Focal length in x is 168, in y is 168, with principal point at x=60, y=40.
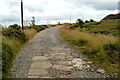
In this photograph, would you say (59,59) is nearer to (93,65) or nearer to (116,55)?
(93,65)

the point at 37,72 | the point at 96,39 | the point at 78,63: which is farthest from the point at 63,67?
the point at 96,39

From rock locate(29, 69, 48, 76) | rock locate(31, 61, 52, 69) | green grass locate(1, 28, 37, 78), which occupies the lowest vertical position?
rock locate(29, 69, 48, 76)

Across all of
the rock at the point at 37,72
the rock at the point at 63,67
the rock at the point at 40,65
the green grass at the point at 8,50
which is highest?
the green grass at the point at 8,50

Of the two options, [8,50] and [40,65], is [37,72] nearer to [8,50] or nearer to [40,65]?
[40,65]

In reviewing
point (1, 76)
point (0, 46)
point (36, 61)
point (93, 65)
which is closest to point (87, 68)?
point (93, 65)

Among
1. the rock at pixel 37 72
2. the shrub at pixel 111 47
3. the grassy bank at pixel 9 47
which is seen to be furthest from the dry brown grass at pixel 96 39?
the grassy bank at pixel 9 47

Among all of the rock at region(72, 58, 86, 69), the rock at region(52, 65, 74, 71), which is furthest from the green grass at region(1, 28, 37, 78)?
the rock at region(72, 58, 86, 69)

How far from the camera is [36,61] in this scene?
25.6 feet

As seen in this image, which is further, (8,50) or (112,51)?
(112,51)

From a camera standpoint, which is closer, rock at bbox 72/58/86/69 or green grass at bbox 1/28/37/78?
green grass at bbox 1/28/37/78

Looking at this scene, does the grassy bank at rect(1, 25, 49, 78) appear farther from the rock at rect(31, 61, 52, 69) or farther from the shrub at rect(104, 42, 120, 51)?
the shrub at rect(104, 42, 120, 51)

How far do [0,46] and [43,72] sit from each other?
260 cm

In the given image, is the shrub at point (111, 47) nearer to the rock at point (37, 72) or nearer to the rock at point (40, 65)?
the rock at point (40, 65)

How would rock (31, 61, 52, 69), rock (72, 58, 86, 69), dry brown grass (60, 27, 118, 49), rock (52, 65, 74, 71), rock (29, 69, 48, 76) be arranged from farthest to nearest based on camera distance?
dry brown grass (60, 27, 118, 49), rock (72, 58, 86, 69), rock (31, 61, 52, 69), rock (52, 65, 74, 71), rock (29, 69, 48, 76)
